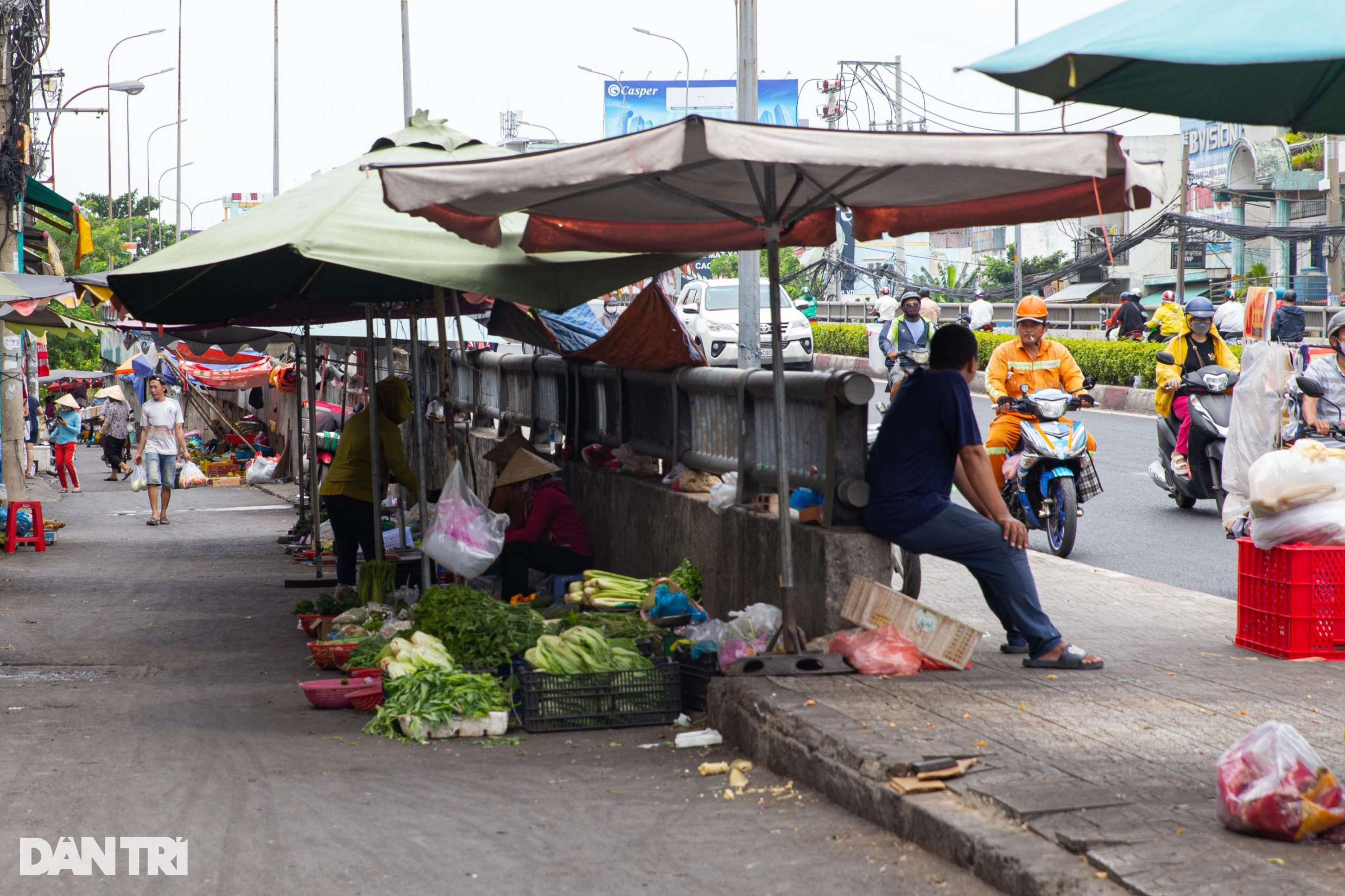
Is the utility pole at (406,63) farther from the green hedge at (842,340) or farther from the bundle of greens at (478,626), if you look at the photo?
the bundle of greens at (478,626)

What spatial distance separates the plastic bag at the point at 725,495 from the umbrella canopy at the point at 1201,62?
3.58 metres

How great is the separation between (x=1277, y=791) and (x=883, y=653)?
2339 mm

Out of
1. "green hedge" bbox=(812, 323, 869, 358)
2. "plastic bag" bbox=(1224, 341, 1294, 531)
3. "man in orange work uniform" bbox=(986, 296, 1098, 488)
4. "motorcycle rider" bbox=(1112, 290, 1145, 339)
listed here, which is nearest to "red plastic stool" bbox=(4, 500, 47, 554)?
"man in orange work uniform" bbox=(986, 296, 1098, 488)

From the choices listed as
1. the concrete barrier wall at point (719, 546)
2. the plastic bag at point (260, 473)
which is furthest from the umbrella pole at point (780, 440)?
the plastic bag at point (260, 473)

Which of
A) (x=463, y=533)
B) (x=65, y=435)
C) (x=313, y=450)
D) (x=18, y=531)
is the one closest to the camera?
(x=463, y=533)

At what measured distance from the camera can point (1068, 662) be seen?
5.90 meters

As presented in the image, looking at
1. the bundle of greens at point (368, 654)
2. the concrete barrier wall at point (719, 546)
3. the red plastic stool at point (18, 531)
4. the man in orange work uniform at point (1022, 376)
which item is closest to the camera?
the concrete barrier wall at point (719, 546)

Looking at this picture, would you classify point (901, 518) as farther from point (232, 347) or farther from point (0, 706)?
point (232, 347)

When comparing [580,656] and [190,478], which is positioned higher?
[580,656]

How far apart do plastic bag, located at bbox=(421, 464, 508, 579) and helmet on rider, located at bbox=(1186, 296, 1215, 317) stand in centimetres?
620

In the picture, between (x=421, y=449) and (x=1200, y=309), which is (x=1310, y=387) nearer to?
(x=1200, y=309)

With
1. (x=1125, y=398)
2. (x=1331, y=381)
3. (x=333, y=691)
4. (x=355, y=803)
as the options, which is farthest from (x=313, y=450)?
(x=1125, y=398)

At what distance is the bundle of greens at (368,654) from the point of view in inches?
281

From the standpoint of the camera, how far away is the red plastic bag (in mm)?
5820
